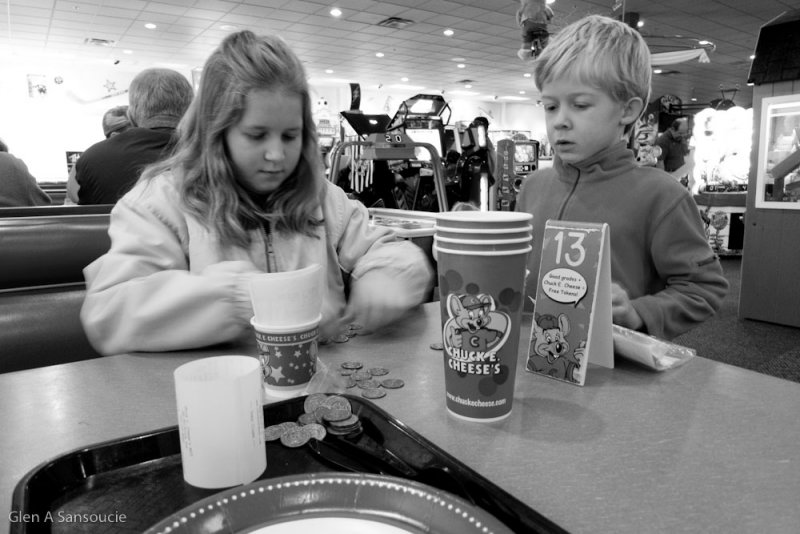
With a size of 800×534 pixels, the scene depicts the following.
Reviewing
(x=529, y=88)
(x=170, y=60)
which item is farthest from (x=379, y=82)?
(x=170, y=60)

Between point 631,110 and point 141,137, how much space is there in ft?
6.86

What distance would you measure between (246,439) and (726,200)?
7.25m

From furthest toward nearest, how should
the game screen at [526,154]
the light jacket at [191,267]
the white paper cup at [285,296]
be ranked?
the game screen at [526,154] < the light jacket at [191,267] < the white paper cup at [285,296]

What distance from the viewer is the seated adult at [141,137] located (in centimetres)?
247

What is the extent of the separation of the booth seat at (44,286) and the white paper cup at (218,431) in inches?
35.2

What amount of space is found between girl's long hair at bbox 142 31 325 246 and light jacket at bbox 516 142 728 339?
0.60 meters

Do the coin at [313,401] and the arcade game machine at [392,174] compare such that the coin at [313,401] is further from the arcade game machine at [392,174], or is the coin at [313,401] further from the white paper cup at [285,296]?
the arcade game machine at [392,174]

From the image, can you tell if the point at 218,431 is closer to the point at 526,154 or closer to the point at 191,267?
the point at 191,267

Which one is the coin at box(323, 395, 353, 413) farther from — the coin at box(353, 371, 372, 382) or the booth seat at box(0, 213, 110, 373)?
the booth seat at box(0, 213, 110, 373)

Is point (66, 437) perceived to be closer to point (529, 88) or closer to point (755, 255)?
point (755, 255)

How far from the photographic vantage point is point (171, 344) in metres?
0.86

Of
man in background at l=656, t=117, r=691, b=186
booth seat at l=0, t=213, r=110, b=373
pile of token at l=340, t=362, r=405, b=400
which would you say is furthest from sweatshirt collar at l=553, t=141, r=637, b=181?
man in background at l=656, t=117, r=691, b=186

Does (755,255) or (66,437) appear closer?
(66,437)

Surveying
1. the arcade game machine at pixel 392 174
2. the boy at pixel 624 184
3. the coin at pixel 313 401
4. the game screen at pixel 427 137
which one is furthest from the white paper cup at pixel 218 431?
the game screen at pixel 427 137
